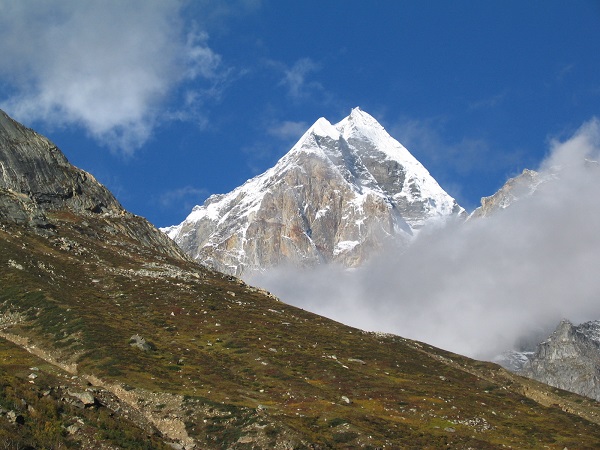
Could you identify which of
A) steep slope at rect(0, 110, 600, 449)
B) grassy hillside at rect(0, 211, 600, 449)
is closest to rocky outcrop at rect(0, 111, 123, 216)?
steep slope at rect(0, 110, 600, 449)

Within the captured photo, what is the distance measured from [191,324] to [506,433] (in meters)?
48.8

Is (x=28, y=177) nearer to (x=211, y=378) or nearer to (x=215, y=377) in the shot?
(x=215, y=377)

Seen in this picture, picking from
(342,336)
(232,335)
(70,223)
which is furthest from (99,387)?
(70,223)

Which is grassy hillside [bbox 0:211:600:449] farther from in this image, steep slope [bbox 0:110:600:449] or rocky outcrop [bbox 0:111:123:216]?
rocky outcrop [bbox 0:111:123:216]

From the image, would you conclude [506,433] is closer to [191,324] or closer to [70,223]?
[191,324]

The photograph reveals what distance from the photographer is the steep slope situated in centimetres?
5875

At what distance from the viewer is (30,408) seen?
5006cm

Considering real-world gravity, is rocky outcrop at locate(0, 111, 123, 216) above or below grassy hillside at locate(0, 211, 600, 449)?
above

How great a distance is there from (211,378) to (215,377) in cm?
72

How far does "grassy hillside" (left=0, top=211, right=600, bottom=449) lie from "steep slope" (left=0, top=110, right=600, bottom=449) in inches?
9.2

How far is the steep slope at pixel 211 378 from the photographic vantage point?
58.8 meters

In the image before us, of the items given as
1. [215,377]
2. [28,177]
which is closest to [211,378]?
[215,377]

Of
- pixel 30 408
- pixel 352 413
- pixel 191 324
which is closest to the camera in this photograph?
pixel 30 408

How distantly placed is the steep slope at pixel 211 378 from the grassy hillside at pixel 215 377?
0.23 meters
